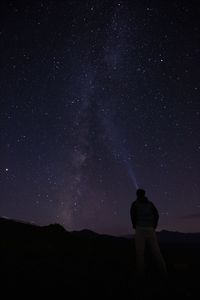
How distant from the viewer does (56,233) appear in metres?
39.2

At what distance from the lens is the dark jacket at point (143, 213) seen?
26.6 ft

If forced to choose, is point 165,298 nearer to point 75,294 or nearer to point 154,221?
point 75,294

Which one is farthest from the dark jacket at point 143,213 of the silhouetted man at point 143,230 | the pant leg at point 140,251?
the pant leg at point 140,251

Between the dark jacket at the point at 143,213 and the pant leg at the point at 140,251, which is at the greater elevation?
the dark jacket at the point at 143,213

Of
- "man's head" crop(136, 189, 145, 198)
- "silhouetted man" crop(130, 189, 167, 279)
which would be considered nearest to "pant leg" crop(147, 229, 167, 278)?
"silhouetted man" crop(130, 189, 167, 279)

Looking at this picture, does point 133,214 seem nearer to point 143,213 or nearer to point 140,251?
point 143,213

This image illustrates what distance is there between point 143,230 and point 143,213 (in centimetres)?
41

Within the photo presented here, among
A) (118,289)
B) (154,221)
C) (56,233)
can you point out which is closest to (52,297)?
(118,289)

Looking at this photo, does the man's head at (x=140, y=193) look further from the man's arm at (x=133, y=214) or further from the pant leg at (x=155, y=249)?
the pant leg at (x=155, y=249)

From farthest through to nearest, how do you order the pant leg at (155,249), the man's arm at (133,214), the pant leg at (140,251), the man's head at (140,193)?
the man's head at (140,193), the man's arm at (133,214), the pant leg at (155,249), the pant leg at (140,251)

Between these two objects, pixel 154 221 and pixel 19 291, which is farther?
pixel 154 221

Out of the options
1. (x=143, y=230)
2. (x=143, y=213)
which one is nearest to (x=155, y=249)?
(x=143, y=230)

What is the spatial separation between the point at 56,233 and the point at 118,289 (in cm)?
3410

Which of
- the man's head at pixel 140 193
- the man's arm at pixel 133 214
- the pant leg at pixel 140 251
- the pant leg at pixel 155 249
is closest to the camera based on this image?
the pant leg at pixel 140 251
